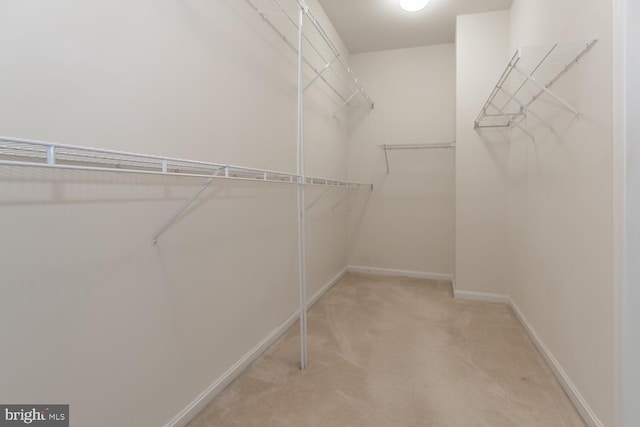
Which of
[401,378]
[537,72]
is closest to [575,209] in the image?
[537,72]

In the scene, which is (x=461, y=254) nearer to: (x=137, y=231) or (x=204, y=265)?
(x=204, y=265)

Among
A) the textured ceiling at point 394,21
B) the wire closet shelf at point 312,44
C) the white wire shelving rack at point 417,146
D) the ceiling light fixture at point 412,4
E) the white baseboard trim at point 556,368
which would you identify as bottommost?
the white baseboard trim at point 556,368

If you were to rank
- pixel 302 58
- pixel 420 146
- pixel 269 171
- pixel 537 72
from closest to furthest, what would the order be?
pixel 269 171 → pixel 537 72 → pixel 302 58 → pixel 420 146

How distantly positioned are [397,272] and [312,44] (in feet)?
9.20

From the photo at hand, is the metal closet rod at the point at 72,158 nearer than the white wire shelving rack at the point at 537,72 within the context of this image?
Yes

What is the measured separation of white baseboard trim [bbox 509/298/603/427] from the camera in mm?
1463

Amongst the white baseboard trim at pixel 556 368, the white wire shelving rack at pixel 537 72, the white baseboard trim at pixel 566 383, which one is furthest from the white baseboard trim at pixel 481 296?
the white wire shelving rack at pixel 537 72

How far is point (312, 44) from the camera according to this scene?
2.78 metres

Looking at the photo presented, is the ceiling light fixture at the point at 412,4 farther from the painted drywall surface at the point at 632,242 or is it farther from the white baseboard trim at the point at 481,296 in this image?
the white baseboard trim at the point at 481,296

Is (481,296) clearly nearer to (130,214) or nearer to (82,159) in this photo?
(130,214)

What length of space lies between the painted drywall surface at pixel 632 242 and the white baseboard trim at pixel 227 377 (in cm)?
179

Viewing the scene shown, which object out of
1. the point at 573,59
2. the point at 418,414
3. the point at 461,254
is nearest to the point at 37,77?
the point at 418,414

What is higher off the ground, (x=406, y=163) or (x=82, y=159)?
(x=406, y=163)

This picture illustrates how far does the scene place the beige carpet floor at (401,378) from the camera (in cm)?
155
